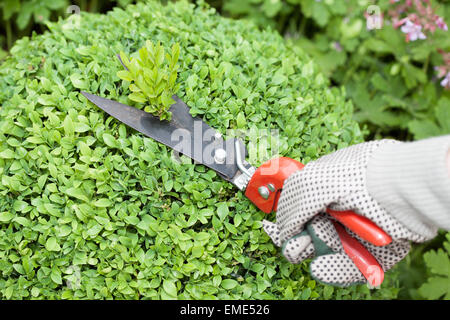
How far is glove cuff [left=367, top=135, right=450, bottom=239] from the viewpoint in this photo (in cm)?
91

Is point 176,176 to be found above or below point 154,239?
above

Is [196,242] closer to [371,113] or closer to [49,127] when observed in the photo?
[49,127]

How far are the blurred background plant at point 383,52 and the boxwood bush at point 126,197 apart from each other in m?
0.94

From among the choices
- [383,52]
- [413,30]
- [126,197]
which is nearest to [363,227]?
[126,197]

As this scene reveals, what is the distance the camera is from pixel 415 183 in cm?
93

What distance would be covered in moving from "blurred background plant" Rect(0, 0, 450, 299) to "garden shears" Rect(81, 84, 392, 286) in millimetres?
1073

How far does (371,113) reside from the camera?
7.63ft

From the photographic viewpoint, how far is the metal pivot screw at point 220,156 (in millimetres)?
1202

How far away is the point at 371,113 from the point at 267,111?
→ 3.83 feet

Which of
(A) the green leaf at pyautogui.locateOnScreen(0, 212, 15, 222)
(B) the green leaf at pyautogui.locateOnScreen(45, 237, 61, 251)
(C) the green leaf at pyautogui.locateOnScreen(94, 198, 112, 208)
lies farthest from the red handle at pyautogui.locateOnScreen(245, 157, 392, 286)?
(A) the green leaf at pyautogui.locateOnScreen(0, 212, 15, 222)

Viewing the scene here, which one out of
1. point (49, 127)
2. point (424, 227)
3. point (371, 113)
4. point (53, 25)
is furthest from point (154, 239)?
point (371, 113)

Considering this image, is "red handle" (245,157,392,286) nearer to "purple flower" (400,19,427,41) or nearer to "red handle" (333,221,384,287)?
"red handle" (333,221,384,287)

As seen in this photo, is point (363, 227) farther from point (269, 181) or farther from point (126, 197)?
point (126, 197)

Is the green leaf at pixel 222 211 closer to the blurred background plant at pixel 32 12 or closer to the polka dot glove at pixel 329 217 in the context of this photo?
the polka dot glove at pixel 329 217
